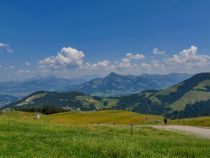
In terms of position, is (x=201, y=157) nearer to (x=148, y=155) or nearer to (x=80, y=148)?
(x=148, y=155)

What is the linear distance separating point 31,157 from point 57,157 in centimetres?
161

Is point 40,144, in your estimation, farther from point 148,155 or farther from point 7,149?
point 148,155

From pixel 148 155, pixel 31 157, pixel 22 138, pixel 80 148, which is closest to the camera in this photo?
pixel 31 157

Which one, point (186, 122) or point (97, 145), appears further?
point (186, 122)

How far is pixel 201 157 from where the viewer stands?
89.1ft

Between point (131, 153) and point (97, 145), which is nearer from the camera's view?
point (131, 153)

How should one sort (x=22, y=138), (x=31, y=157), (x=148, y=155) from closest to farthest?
(x=31, y=157), (x=148, y=155), (x=22, y=138)

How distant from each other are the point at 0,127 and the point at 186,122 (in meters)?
74.7

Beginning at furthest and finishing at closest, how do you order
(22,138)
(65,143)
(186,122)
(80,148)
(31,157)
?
(186,122), (22,138), (65,143), (80,148), (31,157)

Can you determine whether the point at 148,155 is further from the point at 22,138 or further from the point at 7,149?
the point at 22,138

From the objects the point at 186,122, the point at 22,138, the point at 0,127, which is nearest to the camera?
the point at 22,138

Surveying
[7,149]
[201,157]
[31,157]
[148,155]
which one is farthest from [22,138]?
[201,157]

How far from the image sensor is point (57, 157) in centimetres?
2400

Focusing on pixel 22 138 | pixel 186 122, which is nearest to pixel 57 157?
pixel 22 138
